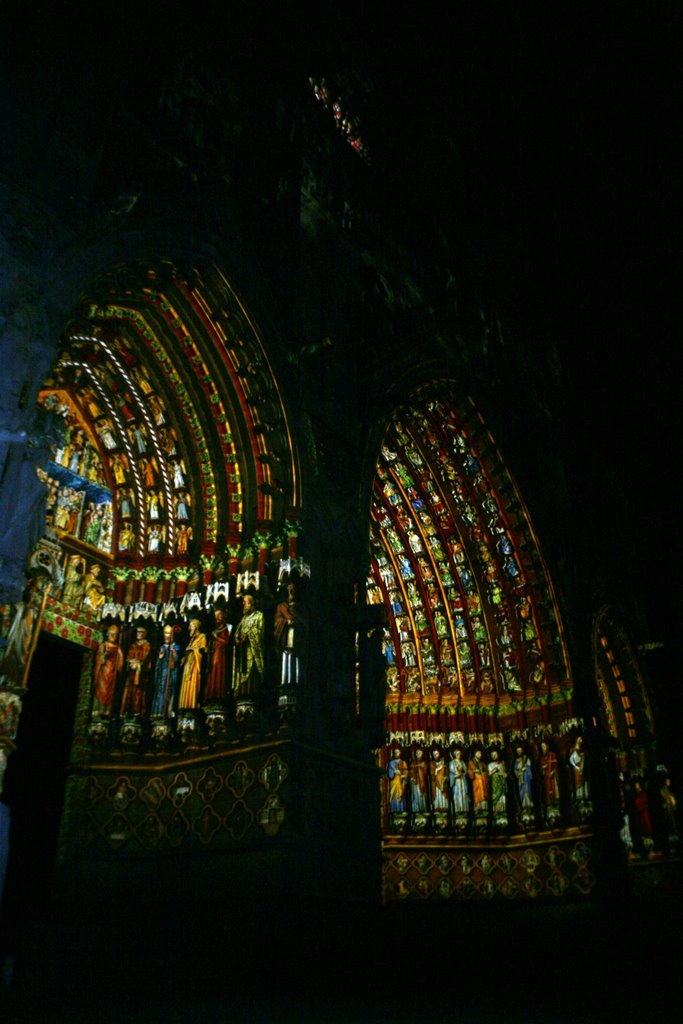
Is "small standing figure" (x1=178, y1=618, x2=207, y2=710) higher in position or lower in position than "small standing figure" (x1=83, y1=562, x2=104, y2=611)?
lower

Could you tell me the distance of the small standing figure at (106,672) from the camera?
1126 cm

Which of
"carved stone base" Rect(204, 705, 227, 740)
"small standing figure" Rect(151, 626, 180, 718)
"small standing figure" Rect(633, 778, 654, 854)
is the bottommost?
"small standing figure" Rect(633, 778, 654, 854)

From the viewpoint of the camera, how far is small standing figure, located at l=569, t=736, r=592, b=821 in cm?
1497

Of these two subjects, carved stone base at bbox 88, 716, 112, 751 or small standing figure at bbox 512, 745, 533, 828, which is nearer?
carved stone base at bbox 88, 716, 112, 751

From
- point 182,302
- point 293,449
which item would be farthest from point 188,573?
point 182,302

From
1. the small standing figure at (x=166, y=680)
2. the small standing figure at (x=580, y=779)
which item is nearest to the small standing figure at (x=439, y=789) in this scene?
the small standing figure at (x=580, y=779)

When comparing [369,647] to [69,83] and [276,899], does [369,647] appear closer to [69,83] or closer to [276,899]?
[276,899]

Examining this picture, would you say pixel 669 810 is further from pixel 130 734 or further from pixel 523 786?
pixel 130 734

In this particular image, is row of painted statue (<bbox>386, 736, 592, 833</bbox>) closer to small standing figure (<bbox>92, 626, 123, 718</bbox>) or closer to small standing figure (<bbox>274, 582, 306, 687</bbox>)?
small standing figure (<bbox>274, 582, 306, 687</bbox>)

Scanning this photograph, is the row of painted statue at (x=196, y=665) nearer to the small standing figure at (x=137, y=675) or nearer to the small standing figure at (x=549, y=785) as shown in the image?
the small standing figure at (x=137, y=675)

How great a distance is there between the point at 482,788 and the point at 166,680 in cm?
757

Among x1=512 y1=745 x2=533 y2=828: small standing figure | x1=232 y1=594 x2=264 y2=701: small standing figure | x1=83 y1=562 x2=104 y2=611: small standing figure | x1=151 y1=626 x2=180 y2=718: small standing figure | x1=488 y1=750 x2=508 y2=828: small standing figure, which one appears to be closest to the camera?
x1=232 y1=594 x2=264 y2=701: small standing figure

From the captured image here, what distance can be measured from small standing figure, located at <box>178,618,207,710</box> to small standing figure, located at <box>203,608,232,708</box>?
157 millimetres

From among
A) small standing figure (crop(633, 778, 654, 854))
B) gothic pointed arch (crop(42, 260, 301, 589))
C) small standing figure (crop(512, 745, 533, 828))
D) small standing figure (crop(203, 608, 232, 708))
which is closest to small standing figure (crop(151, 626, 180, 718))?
small standing figure (crop(203, 608, 232, 708))
